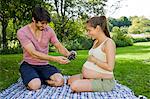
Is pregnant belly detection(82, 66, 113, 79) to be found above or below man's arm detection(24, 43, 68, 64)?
below

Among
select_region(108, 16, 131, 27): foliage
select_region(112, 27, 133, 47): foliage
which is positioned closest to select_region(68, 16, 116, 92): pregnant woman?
select_region(112, 27, 133, 47): foliage

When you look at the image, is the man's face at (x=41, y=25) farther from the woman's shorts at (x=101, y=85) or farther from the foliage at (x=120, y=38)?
the foliage at (x=120, y=38)

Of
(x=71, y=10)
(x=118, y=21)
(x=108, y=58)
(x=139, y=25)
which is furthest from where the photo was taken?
(x=139, y=25)

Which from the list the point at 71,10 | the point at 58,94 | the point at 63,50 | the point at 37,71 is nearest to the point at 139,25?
the point at 71,10

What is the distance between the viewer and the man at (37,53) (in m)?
3.68

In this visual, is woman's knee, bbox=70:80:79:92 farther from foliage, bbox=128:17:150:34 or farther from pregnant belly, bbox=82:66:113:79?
foliage, bbox=128:17:150:34

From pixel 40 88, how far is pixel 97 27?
872 mm

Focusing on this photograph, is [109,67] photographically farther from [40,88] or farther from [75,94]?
[40,88]

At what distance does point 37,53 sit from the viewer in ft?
12.2

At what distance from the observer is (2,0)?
23.5ft

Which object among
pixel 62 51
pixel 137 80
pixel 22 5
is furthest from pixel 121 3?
pixel 62 51

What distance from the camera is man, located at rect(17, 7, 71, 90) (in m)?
3.68

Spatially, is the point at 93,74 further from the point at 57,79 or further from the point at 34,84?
the point at 34,84

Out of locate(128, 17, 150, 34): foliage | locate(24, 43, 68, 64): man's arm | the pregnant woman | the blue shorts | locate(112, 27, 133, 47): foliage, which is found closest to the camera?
the pregnant woman
